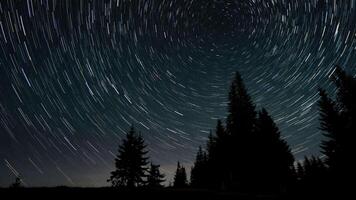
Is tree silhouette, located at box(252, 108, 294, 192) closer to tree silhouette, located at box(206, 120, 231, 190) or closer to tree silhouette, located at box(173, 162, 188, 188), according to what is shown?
tree silhouette, located at box(206, 120, 231, 190)

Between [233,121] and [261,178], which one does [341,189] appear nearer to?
[261,178]

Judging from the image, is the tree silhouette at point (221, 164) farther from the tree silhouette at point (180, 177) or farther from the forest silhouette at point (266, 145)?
the tree silhouette at point (180, 177)

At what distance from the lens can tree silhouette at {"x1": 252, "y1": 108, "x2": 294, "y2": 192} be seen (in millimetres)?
21969

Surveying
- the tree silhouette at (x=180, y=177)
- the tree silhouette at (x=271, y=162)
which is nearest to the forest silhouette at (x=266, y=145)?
the tree silhouette at (x=271, y=162)

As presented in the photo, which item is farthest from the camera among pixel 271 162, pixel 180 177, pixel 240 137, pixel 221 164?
pixel 180 177

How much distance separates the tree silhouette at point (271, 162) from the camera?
72.1 feet

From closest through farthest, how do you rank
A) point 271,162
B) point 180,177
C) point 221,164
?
point 271,162, point 221,164, point 180,177

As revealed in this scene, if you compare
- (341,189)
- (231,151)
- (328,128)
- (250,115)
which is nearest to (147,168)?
(231,151)

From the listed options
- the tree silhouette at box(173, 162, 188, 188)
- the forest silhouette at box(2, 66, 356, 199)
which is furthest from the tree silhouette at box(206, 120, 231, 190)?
the tree silhouette at box(173, 162, 188, 188)

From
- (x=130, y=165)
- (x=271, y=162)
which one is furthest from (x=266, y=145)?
(x=130, y=165)

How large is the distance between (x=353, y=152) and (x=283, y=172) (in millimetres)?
6457

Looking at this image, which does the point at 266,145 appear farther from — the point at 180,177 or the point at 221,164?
the point at 180,177

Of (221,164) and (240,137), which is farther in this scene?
(221,164)

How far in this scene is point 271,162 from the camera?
73.8 ft
